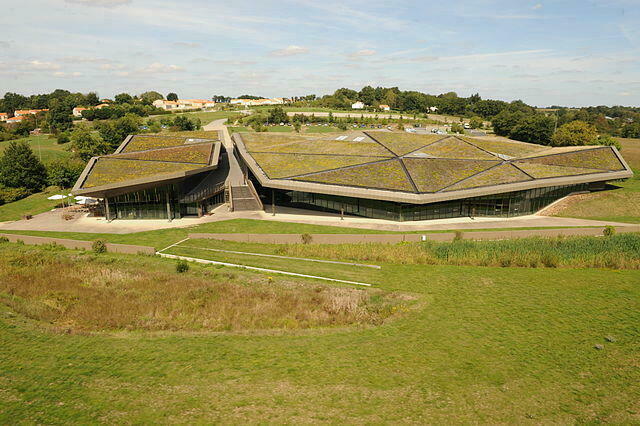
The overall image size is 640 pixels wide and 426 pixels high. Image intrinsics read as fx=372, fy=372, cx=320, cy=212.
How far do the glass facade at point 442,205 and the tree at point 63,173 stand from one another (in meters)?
35.0

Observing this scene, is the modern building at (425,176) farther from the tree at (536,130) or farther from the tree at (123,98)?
the tree at (123,98)

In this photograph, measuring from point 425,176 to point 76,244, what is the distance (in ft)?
124

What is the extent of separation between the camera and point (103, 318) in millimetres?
21547

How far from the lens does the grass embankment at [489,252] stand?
3197 cm

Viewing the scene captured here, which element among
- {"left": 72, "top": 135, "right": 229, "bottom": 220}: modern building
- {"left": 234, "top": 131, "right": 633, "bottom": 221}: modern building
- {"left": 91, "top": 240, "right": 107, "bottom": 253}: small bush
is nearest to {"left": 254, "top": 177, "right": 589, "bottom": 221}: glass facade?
{"left": 234, "top": 131, "right": 633, "bottom": 221}: modern building

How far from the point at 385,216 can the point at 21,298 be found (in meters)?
34.2

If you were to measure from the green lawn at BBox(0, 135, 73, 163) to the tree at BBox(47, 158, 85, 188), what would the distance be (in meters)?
20.9

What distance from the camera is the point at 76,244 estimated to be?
35.6m

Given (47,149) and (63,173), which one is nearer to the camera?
(63,173)

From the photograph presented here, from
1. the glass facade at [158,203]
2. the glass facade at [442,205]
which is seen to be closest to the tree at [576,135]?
the glass facade at [442,205]

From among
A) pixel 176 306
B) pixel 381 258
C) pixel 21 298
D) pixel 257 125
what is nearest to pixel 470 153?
pixel 381 258

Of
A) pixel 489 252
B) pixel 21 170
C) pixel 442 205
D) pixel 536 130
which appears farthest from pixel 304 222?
pixel 536 130

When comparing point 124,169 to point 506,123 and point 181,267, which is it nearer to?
point 181,267

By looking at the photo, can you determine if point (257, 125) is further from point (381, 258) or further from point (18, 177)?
point (381, 258)
